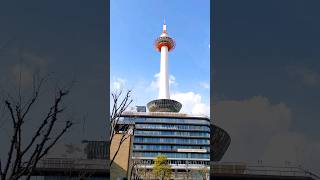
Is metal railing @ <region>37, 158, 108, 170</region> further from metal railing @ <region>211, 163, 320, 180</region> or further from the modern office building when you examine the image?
the modern office building

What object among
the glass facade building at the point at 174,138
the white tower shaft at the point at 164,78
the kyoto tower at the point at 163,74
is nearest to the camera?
the glass facade building at the point at 174,138

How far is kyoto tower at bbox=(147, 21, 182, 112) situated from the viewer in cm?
4731

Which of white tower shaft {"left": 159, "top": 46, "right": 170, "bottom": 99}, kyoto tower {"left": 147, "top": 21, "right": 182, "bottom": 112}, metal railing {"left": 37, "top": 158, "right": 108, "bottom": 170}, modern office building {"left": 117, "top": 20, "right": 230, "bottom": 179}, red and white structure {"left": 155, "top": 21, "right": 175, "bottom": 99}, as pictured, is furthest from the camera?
red and white structure {"left": 155, "top": 21, "right": 175, "bottom": 99}

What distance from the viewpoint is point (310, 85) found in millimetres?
3871

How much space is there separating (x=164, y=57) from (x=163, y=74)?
201 cm

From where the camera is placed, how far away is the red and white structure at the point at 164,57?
50.6 metres

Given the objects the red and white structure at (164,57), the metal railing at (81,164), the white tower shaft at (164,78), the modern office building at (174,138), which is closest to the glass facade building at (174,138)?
the modern office building at (174,138)

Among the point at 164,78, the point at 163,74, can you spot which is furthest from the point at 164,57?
the point at 164,78

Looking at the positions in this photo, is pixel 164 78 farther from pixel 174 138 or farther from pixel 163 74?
pixel 174 138

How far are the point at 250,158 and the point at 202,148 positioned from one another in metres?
35.3

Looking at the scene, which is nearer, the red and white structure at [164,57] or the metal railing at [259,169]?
the metal railing at [259,169]

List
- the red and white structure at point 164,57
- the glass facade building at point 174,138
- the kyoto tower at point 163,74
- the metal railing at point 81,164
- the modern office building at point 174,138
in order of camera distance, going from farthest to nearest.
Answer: the red and white structure at point 164,57 → the kyoto tower at point 163,74 → the glass facade building at point 174,138 → the modern office building at point 174,138 → the metal railing at point 81,164

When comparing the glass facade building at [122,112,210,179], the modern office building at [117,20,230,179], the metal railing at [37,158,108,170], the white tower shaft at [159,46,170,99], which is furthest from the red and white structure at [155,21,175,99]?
the metal railing at [37,158,108,170]

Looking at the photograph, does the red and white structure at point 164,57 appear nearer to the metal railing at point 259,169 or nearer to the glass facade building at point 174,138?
the glass facade building at point 174,138
